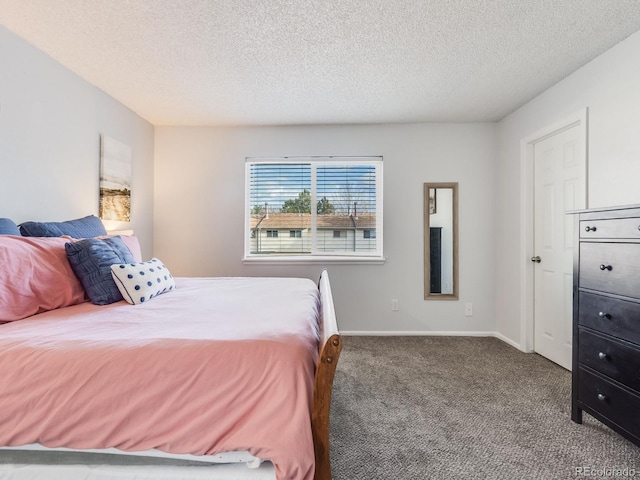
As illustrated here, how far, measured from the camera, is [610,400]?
154cm

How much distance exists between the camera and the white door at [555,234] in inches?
96.3

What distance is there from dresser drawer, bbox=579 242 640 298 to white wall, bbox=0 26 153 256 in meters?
3.42

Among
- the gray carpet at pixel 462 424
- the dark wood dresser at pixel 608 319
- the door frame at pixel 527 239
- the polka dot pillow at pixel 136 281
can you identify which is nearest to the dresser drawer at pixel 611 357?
the dark wood dresser at pixel 608 319

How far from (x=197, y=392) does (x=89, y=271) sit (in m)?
1.16

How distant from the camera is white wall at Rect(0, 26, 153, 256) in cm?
188

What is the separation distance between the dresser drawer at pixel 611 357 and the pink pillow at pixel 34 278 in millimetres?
2790

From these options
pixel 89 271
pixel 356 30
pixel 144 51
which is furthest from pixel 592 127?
pixel 89 271

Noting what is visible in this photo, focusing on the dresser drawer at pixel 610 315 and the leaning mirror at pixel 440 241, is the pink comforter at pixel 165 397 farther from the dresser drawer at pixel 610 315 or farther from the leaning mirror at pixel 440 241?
the leaning mirror at pixel 440 241

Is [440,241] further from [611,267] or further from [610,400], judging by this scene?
[610,400]

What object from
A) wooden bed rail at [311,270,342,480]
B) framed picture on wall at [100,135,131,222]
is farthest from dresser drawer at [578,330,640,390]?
framed picture on wall at [100,135,131,222]

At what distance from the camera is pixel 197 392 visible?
98 centimetres

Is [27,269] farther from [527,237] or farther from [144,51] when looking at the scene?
[527,237]

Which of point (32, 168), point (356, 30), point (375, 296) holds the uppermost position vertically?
point (356, 30)

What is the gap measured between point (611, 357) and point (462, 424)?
83 centimetres
